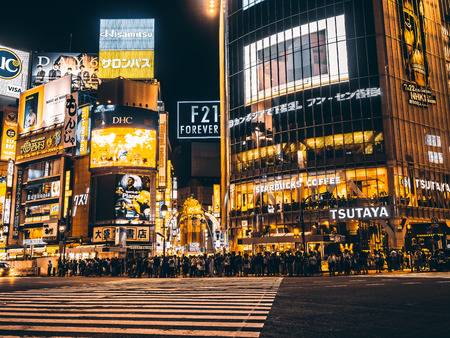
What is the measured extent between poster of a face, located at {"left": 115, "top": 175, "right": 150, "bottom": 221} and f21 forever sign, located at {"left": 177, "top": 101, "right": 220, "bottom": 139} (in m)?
16.1

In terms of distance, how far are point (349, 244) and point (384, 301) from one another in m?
36.4

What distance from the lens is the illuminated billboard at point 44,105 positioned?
224 feet

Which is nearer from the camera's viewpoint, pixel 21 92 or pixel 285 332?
pixel 285 332

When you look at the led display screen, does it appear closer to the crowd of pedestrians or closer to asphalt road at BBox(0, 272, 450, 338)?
the crowd of pedestrians

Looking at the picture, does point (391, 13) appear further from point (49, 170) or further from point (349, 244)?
point (49, 170)

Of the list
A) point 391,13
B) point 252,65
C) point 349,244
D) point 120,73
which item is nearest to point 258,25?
point 252,65

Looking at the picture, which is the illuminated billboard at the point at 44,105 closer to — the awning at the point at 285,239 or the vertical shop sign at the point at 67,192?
the vertical shop sign at the point at 67,192

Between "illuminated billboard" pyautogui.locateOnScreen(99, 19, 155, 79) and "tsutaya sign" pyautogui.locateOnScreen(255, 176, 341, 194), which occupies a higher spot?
"illuminated billboard" pyautogui.locateOnScreen(99, 19, 155, 79)

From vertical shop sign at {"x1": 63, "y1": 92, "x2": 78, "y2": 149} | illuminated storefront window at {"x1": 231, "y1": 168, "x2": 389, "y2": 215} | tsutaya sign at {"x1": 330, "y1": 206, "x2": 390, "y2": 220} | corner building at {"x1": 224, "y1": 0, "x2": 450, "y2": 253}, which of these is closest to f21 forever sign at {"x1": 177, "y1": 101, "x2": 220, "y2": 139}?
corner building at {"x1": 224, "y1": 0, "x2": 450, "y2": 253}

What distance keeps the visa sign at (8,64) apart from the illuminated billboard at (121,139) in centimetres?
3044

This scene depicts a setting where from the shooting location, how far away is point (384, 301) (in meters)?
12.4

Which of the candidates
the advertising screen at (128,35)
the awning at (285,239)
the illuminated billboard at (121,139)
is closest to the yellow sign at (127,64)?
the advertising screen at (128,35)

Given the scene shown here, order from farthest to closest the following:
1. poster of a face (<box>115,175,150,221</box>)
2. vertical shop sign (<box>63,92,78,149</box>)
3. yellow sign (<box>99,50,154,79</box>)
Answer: yellow sign (<box>99,50,154,79</box>), vertical shop sign (<box>63,92,78,149</box>), poster of a face (<box>115,175,150,221</box>)

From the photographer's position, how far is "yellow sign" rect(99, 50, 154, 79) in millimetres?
69544
